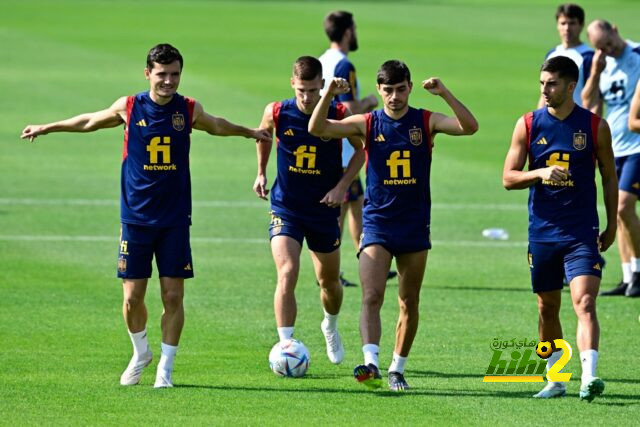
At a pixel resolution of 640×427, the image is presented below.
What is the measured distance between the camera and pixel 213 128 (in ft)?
37.2

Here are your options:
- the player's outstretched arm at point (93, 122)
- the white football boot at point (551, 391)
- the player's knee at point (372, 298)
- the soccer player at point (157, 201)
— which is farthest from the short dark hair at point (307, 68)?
the white football boot at point (551, 391)

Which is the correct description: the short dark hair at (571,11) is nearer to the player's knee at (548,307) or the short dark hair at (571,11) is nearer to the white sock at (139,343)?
the player's knee at (548,307)

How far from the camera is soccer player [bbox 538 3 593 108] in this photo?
639 inches

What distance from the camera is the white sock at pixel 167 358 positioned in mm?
10961

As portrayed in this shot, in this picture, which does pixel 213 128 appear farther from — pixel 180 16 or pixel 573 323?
pixel 180 16

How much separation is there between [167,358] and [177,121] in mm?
1891

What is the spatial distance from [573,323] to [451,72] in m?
27.0

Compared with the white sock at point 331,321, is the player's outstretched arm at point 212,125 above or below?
above

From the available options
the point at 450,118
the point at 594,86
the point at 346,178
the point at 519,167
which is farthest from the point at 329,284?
the point at 594,86

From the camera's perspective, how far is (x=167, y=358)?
11.0 m

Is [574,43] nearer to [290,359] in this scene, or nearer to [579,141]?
[579,141]

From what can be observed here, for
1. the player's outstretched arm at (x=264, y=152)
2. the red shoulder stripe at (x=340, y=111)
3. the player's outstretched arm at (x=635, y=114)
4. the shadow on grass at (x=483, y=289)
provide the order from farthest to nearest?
the shadow on grass at (x=483, y=289) → the player's outstretched arm at (x=635, y=114) → the player's outstretched arm at (x=264, y=152) → the red shoulder stripe at (x=340, y=111)

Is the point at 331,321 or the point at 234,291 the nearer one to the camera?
the point at 331,321
